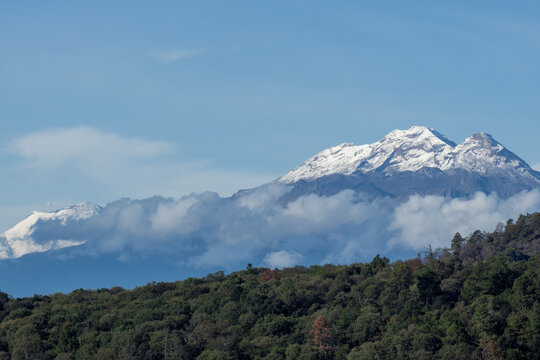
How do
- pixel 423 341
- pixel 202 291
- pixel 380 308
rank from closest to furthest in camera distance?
pixel 423 341 < pixel 380 308 < pixel 202 291

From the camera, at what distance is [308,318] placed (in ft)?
402

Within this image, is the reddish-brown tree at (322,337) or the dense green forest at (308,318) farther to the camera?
the reddish-brown tree at (322,337)

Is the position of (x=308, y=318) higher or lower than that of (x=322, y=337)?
higher

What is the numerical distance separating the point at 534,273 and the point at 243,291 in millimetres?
44506

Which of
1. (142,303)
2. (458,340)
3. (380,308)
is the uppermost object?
(142,303)

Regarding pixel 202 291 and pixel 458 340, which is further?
pixel 202 291

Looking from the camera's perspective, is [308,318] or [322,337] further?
[308,318]

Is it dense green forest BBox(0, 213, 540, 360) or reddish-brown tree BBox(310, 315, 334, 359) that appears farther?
reddish-brown tree BBox(310, 315, 334, 359)

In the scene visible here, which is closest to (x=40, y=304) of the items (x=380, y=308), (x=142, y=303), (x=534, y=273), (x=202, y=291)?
(x=142, y=303)

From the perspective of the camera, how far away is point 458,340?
339 feet

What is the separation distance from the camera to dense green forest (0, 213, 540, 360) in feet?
346

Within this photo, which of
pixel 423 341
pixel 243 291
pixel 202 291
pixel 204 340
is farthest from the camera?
pixel 202 291

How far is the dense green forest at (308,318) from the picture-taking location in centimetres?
10531

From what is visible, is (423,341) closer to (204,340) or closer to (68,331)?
(204,340)
